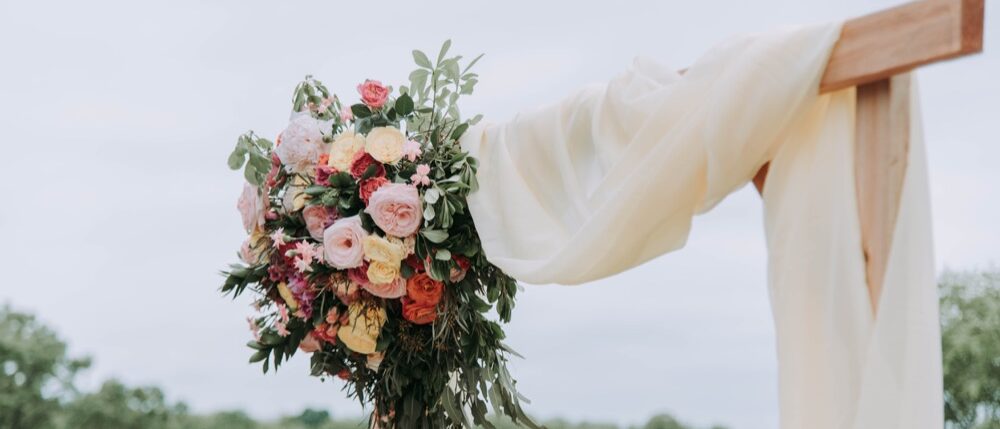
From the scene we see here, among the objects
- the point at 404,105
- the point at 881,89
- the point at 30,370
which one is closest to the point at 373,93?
the point at 404,105

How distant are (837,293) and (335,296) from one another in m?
Result: 1.50

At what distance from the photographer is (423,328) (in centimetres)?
282

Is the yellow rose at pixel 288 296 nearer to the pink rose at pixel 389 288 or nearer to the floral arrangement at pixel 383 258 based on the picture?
the floral arrangement at pixel 383 258

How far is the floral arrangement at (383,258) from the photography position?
2.60 metres

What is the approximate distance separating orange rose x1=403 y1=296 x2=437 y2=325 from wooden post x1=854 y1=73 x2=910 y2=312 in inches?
52.3

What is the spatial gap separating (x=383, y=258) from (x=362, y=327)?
0.83 ft

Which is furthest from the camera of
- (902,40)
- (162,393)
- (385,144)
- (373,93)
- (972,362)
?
(162,393)

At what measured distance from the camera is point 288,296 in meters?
2.80

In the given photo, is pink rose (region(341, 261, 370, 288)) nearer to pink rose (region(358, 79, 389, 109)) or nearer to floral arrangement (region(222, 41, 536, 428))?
floral arrangement (region(222, 41, 536, 428))

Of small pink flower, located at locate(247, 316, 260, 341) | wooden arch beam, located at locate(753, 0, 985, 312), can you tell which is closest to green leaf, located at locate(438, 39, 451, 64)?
small pink flower, located at locate(247, 316, 260, 341)

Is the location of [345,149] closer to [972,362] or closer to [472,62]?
[472,62]

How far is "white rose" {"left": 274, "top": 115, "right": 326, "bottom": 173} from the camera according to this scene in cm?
278

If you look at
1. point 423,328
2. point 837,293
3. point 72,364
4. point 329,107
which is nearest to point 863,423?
point 837,293

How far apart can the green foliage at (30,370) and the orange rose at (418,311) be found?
257 inches
